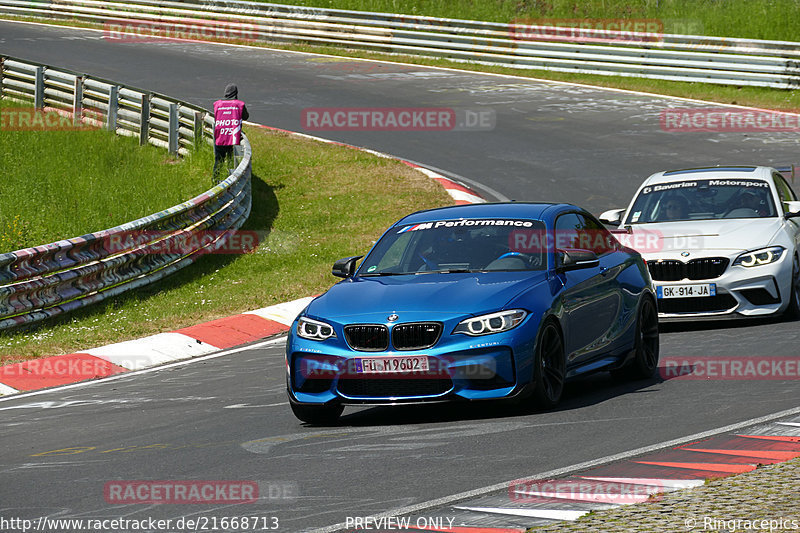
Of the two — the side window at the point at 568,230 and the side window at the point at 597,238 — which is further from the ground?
the side window at the point at 568,230

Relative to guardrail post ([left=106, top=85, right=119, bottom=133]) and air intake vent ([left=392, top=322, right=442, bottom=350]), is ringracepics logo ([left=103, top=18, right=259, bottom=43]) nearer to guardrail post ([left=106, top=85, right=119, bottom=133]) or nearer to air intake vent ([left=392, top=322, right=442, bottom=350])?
guardrail post ([left=106, top=85, right=119, bottom=133])

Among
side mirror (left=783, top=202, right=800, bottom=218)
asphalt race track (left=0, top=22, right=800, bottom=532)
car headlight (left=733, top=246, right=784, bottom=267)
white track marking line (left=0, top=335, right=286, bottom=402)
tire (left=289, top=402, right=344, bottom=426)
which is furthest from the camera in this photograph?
side mirror (left=783, top=202, right=800, bottom=218)

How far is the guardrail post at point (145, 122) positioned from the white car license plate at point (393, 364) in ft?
56.1

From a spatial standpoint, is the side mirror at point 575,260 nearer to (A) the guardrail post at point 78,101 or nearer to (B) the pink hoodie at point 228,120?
(B) the pink hoodie at point 228,120

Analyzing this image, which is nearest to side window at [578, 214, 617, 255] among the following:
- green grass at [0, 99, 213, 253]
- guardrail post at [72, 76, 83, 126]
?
green grass at [0, 99, 213, 253]

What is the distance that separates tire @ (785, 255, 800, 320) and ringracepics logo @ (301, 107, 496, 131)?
15368 millimetres

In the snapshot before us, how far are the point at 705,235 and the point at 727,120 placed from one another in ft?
49.8

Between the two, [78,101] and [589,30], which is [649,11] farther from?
[78,101]

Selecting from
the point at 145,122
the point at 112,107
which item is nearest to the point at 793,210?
the point at 145,122

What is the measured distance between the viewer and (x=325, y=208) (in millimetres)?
21250

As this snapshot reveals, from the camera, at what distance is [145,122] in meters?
24.7

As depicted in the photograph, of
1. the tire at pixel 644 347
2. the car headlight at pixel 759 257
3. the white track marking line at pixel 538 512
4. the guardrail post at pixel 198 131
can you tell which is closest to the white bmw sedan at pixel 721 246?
the car headlight at pixel 759 257

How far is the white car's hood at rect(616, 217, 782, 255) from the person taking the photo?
1259 centimetres

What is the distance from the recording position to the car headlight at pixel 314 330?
857 cm
